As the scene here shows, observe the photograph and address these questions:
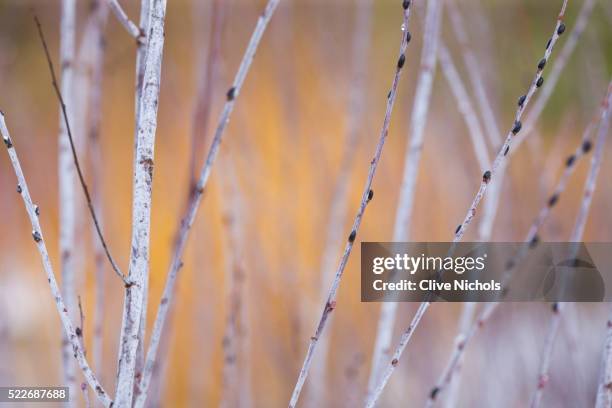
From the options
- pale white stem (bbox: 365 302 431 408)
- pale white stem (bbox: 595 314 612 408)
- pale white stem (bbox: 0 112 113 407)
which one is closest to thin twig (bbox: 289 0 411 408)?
pale white stem (bbox: 365 302 431 408)

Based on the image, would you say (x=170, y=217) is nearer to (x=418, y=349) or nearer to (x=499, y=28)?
(x=418, y=349)

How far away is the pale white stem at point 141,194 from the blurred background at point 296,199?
180mm

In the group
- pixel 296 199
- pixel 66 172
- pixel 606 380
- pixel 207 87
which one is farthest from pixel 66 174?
pixel 296 199

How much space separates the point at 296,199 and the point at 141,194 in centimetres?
100

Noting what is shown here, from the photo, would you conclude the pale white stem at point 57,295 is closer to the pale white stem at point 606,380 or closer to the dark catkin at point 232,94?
the dark catkin at point 232,94

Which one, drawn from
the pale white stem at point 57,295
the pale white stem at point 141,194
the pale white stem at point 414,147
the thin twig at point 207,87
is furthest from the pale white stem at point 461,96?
the pale white stem at point 57,295

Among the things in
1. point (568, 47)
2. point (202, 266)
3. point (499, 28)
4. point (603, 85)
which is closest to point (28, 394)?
point (202, 266)

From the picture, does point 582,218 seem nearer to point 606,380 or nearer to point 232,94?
point 606,380

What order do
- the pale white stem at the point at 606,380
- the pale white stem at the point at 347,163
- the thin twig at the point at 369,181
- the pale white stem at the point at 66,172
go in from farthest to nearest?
the pale white stem at the point at 347,163
the pale white stem at the point at 66,172
the pale white stem at the point at 606,380
the thin twig at the point at 369,181

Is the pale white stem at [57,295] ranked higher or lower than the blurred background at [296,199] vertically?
lower

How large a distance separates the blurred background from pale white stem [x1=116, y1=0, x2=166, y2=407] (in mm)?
180

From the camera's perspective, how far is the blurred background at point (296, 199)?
3.55 ft

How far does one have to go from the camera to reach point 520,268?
0.90 meters

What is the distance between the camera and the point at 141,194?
1.54ft
